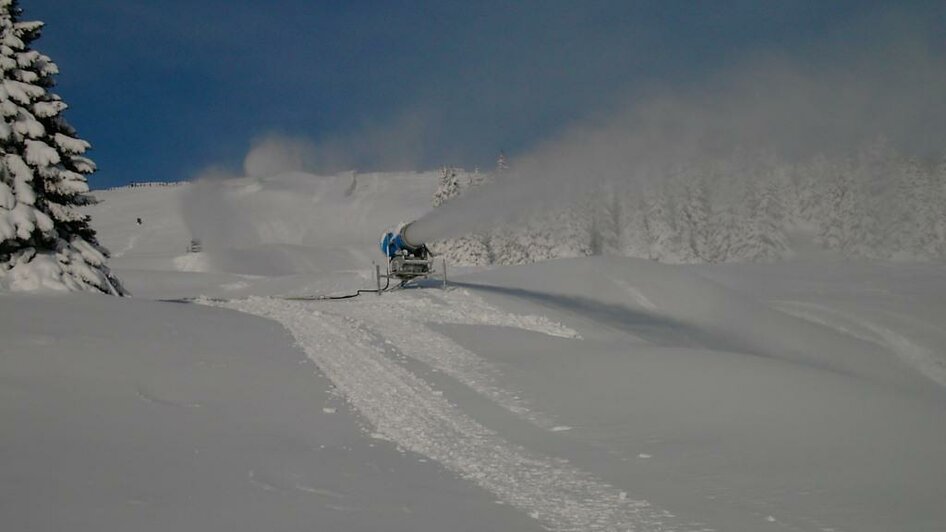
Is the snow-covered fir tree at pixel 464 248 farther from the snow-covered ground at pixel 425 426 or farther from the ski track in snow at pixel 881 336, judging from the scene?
the snow-covered ground at pixel 425 426

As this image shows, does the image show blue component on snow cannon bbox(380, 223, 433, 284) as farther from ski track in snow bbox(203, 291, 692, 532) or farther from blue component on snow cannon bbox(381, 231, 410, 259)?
ski track in snow bbox(203, 291, 692, 532)

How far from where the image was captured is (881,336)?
116ft

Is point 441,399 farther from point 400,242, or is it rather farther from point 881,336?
point 881,336

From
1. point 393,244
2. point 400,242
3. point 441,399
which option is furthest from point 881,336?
point 441,399

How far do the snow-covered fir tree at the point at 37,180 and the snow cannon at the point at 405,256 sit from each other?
10764 millimetres

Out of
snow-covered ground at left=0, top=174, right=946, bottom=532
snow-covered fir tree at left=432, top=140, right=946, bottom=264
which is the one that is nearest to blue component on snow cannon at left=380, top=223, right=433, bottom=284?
snow-covered ground at left=0, top=174, right=946, bottom=532

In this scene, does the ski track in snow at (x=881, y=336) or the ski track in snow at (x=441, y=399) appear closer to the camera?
the ski track in snow at (x=441, y=399)

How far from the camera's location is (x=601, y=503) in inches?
312

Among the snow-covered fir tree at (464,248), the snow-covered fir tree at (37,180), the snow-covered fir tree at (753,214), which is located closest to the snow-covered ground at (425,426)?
the snow-covered fir tree at (37,180)

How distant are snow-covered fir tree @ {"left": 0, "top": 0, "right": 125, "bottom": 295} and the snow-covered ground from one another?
10.4 feet

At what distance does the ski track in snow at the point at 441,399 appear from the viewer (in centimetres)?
784

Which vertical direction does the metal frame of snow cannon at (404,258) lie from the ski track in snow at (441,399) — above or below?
above

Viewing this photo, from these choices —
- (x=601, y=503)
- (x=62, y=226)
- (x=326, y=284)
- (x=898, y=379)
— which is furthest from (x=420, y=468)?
(x=326, y=284)

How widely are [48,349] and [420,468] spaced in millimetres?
8493
